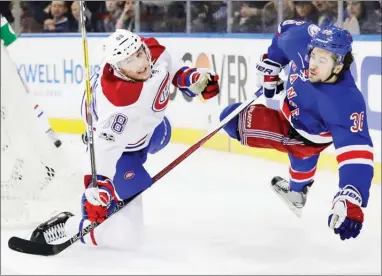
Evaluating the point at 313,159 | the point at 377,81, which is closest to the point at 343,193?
the point at 313,159

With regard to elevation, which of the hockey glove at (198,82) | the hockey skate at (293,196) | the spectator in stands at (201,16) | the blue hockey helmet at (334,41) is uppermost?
the blue hockey helmet at (334,41)

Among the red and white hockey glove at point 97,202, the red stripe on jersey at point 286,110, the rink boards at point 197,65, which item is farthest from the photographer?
the rink boards at point 197,65

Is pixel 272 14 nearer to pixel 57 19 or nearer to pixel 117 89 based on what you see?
pixel 117 89

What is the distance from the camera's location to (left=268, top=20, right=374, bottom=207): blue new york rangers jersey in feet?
8.93

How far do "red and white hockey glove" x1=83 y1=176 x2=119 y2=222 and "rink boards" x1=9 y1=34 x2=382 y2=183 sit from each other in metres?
1.52

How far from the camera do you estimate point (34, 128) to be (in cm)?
372

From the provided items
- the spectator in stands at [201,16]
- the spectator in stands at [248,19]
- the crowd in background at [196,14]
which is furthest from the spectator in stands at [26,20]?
the spectator in stands at [248,19]

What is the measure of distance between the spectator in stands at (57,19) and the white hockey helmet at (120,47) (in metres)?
1.37

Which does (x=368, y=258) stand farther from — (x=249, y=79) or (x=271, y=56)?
(x=249, y=79)

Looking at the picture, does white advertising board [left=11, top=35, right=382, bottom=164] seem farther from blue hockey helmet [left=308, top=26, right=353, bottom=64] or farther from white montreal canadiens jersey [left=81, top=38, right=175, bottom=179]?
blue hockey helmet [left=308, top=26, right=353, bottom=64]

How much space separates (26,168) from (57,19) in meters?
1.03

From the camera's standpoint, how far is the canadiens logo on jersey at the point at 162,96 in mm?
3176

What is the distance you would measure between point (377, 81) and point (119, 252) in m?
1.84

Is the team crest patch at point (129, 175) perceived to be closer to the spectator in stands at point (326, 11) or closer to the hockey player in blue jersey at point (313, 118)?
the hockey player in blue jersey at point (313, 118)
